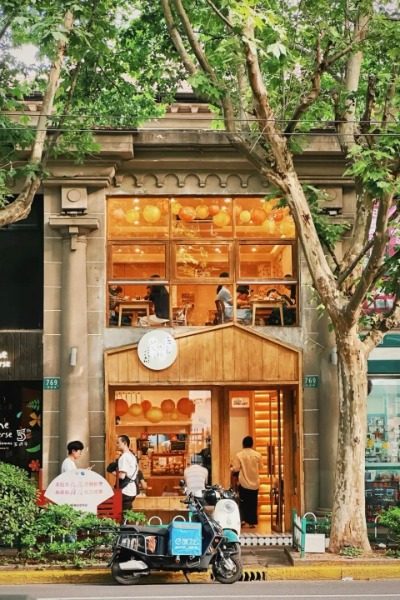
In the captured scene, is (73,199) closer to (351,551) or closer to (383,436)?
(383,436)

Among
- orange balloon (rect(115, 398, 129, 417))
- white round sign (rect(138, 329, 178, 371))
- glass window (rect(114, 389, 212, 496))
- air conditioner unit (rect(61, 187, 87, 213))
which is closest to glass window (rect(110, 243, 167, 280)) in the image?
air conditioner unit (rect(61, 187, 87, 213))

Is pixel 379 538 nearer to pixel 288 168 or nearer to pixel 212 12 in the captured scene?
pixel 288 168

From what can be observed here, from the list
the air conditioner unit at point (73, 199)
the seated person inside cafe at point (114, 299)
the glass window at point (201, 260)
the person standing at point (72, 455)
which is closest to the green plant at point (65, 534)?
the person standing at point (72, 455)

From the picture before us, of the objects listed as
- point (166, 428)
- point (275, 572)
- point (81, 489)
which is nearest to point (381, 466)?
point (166, 428)

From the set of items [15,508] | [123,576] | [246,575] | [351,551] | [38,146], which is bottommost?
[246,575]

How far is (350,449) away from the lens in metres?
14.7

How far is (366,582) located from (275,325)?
6216 millimetres

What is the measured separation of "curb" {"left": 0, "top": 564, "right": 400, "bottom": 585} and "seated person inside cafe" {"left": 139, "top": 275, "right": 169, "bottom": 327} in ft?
18.6

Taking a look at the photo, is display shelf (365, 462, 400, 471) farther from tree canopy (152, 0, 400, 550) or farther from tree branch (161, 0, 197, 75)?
tree branch (161, 0, 197, 75)

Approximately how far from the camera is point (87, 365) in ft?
59.0

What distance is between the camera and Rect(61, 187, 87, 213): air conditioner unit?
1803cm

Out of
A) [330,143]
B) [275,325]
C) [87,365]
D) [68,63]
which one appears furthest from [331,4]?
[87,365]

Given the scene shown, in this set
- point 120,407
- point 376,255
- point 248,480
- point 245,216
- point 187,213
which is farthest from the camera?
point 245,216

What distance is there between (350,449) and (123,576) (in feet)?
12.9
